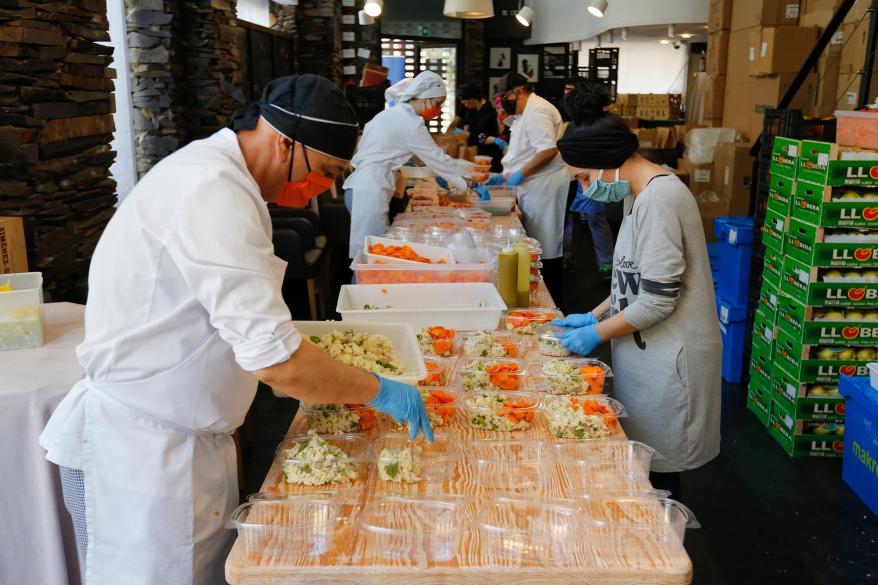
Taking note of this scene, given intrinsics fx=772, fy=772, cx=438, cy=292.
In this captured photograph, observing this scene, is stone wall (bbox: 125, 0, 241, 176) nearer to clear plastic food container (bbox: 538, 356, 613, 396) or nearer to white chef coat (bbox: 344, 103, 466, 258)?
white chef coat (bbox: 344, 103, 466, 258)

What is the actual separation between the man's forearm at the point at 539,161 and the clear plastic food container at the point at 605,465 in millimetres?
4031

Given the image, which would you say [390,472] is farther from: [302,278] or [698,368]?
[302,278]

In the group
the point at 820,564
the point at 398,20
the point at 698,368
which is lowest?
the point at 820,564

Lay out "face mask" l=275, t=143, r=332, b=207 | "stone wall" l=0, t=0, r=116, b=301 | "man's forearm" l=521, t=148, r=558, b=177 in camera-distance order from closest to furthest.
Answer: "face mask" l=275, t=143, r=332, b=207 → "stone wall" l=0, t=0, r=116, b=301 → "man's forearm" l=521, t=148, r=558, b=177

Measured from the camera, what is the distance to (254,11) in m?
8.60

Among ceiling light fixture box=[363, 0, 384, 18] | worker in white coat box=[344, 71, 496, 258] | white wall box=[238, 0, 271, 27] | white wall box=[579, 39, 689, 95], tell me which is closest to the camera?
worker in white coat box=[344, 71, 496, 258]

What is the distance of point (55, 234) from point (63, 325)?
0.76 m

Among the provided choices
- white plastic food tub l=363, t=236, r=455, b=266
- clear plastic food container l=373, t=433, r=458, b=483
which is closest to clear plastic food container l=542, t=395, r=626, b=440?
clear plastic food container l=373, t=433, r=458, b=483

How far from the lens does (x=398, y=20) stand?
1389 centimetres

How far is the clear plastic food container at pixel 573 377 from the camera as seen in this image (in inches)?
84.8

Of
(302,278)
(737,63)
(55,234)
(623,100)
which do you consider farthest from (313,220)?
(623,100)

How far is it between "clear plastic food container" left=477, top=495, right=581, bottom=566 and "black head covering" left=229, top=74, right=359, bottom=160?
87 centimetres

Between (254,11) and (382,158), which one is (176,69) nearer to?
(382,158)

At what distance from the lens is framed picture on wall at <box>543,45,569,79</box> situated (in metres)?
13.2
